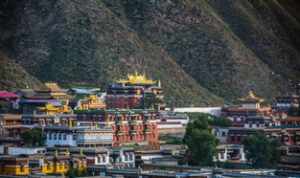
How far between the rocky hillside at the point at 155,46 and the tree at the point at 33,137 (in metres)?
11.0

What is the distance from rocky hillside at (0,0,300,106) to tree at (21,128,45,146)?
11.0 m

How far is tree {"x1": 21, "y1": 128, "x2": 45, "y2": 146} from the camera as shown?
2175 inches

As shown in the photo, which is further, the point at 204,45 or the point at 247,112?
the point at 204,45

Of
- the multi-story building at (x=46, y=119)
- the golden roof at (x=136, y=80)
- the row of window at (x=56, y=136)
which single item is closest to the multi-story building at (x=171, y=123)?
the golden roof at (x=136, y=80)

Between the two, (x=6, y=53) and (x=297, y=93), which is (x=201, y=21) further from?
(x=6, y=53)

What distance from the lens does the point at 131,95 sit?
214 ft

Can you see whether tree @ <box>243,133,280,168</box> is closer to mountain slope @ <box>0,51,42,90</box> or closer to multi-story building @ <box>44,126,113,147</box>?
multi-story building @ <box>44,126,113,147</box>

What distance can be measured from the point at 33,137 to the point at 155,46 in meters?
23.9

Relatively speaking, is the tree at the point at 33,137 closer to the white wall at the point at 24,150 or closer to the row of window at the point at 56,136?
the row of window at the point at 56,136

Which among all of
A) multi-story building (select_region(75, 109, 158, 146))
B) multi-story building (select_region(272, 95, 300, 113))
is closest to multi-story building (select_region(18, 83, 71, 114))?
multi-story building (select_region(75, 109, 158, 146))

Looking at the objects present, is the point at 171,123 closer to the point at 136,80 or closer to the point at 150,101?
the point at 150,101

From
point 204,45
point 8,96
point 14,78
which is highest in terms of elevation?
point 204,45

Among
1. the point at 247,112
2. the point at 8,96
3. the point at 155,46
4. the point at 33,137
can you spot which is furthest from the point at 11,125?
the point at 155,46

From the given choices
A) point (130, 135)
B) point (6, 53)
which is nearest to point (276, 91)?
point (6, 53)
